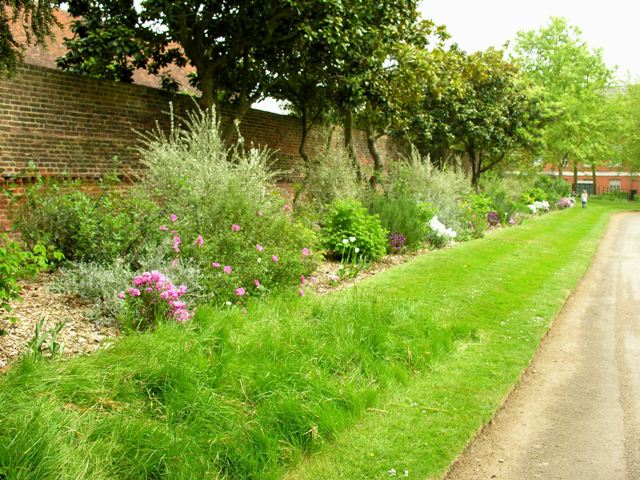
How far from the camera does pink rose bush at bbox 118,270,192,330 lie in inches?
195

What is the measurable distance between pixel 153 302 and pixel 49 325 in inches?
34.1

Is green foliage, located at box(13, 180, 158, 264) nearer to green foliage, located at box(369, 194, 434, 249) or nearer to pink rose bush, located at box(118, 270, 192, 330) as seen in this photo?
pink rose bush, located at box(118, 270, 192, 330)

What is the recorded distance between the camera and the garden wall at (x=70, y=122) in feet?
30.3

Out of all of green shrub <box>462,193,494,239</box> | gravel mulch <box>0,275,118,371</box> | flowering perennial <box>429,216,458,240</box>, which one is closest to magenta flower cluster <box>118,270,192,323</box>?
gravel mulch <box>0,275,118,371</box>

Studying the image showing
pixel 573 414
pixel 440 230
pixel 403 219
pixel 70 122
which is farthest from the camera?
pixel 440 230

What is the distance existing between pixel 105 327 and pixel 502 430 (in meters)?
3.37

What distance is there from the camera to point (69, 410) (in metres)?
3.30

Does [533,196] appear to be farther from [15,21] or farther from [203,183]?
[15,21]

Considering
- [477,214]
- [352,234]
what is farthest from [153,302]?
[477,214]

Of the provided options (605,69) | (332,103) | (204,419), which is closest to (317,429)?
(204,419)

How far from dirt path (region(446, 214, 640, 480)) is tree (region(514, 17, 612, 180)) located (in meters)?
33.6

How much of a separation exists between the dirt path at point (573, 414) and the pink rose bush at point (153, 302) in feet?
8.43

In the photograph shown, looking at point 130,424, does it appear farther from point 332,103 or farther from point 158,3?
point 332,103

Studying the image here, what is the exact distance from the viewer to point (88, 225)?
6227 millimetres
